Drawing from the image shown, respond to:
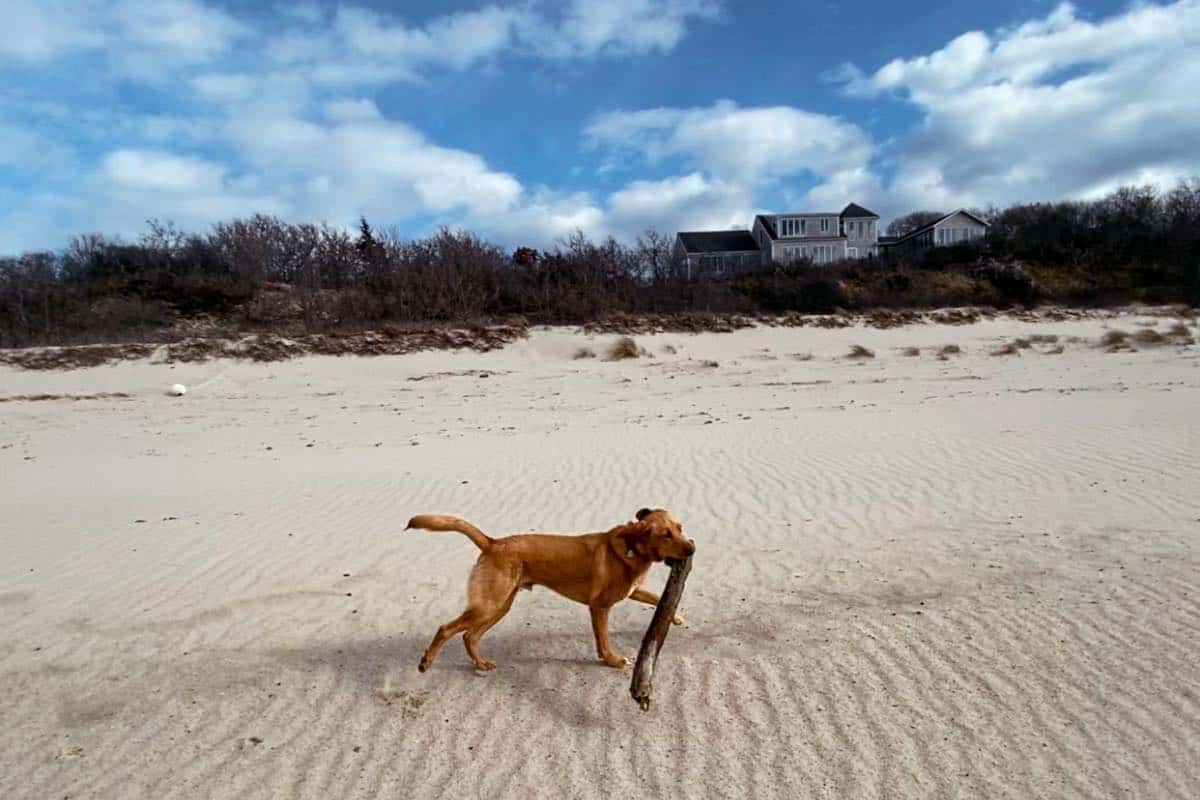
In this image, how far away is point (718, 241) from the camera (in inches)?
2197

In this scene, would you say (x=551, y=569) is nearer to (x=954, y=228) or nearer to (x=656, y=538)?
(x=656, y=538)

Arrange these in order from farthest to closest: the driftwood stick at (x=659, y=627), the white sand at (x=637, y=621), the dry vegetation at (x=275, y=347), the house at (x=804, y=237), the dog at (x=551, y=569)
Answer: the house at (x=804, y=237) → the dry vegetation at (x=275, y=347) → the dog at (x=551, y=569) → the driftwood stick at (x=659, y=627) → the white sand at (x=637, y=621)

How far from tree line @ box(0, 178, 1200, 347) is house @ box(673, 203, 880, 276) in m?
9.25

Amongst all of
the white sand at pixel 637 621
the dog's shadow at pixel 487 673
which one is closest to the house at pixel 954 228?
the white sand at pixel 637 621

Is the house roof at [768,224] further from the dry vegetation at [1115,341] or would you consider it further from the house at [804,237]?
the dry vegetation at [1115,341]

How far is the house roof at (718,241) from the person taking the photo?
5444 centimetres

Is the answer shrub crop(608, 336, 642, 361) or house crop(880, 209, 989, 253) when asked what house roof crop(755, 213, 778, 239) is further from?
shrub crop(608, 336, 642, 361)

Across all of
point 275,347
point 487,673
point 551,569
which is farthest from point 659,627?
point 275,347

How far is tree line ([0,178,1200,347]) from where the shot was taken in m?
29.2

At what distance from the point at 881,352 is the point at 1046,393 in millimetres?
10024

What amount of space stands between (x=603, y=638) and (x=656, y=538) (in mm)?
881

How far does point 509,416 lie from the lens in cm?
1688

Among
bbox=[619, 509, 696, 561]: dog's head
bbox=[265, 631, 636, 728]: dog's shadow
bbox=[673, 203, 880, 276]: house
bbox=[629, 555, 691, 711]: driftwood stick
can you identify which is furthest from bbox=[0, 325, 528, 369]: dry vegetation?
bbox=[673, 203, 880, 276]: house

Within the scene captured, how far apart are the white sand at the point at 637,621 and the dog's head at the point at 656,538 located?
915 millimetres
